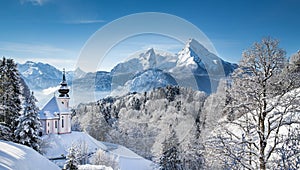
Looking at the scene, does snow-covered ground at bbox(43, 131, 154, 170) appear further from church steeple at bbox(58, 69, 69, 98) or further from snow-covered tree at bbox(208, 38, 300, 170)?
snow-covered tree at bbox(208, 38, 300, 170)

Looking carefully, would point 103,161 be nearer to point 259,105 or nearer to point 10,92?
point 10,92

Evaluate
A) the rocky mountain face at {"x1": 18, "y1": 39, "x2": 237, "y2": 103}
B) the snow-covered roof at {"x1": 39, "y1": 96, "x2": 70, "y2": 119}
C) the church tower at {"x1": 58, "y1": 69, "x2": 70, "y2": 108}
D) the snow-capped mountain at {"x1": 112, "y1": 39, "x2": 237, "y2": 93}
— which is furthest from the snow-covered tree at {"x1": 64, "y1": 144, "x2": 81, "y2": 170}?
the church tower at {"x1": 58, "y1": 69, "x2": 70, "y2": 108}

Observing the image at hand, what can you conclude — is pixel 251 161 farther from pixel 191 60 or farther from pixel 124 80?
pixel 191 60

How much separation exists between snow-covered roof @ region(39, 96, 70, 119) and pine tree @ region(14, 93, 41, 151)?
995 cm

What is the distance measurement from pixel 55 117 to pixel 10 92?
11.5 metres

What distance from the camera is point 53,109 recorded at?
87.6ft

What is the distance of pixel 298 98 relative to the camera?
4.85m

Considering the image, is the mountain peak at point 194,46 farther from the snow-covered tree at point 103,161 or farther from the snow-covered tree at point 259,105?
the snow-covered tree at point 259,105

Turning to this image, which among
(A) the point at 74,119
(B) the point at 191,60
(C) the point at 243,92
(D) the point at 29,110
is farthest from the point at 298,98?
(A) the point at 74,119

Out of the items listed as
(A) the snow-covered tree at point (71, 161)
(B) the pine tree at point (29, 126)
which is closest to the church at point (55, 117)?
(B) the pine tree at point (29, 126)

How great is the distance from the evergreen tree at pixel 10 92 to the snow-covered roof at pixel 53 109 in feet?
33.2

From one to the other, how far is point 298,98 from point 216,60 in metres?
18.9

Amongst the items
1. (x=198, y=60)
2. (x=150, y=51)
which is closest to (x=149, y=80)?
(x=198, y=60)

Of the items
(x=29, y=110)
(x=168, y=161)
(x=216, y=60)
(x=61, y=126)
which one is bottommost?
(x=168, y=161)
